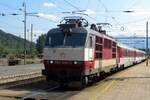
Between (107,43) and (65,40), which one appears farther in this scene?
(107,43)

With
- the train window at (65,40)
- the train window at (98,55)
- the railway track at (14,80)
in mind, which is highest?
the train window at (65,40)

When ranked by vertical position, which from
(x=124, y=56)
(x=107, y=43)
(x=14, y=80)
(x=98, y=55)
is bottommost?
(x=14, y=80)

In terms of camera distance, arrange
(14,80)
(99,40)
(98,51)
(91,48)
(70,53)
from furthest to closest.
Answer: (14,80) → (99,40) → (98,51) → (91,48) → (70,53)

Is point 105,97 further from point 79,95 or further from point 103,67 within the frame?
point 103,67

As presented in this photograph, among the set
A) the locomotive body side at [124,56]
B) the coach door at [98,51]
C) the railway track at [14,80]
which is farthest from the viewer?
the locomotive body side at [124,56]

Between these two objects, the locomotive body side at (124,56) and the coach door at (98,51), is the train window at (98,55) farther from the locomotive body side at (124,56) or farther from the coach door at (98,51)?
the locomotive body side at (124,56)

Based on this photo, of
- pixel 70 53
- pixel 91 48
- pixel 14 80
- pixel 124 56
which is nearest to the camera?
pixel 70 53

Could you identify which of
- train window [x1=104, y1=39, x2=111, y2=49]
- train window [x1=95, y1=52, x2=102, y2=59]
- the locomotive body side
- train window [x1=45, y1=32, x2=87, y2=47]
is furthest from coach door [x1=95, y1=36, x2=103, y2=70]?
the locomotive body side

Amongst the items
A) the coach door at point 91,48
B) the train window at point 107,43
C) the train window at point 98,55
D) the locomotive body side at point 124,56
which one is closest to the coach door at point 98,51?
the train window at point 98,55

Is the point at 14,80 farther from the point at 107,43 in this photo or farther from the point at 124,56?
the point at 124,56

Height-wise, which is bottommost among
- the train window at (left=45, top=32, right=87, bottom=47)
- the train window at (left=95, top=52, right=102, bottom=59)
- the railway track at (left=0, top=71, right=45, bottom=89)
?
the railway track at (left=0, top=71, right=45, bottom=89)

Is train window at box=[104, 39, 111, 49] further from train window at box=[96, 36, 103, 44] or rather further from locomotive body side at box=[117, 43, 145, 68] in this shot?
locomotive body side at box=[117, 43, 145, 68]

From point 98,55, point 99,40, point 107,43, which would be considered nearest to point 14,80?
point 107,43

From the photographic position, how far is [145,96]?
1636cm
